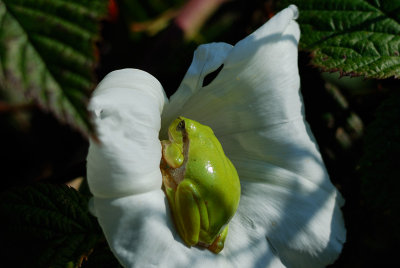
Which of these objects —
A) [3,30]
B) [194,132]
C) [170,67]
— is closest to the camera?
[3,30]

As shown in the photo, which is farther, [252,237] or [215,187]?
[252,237]

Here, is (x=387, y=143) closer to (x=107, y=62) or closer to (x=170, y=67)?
(x=170, y=67)

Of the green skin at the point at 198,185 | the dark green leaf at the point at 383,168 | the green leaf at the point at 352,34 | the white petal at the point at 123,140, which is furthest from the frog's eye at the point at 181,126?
the dark green leaf at the point at 383,168

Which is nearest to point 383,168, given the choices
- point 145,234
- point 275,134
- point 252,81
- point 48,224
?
point 275,134

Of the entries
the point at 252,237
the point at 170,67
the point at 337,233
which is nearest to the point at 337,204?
the point at 337,233

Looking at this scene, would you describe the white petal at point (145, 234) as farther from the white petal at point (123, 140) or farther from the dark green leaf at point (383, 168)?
the dark green leaf at point (383, 168)

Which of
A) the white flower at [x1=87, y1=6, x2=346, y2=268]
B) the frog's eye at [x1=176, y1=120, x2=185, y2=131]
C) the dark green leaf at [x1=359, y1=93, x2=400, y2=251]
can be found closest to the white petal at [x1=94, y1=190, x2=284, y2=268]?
the white flower at [x1=87, y1=6, x2=346, y2=268]

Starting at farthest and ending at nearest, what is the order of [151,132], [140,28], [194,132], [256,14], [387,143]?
[140,28]
[256,14]
[387,143]
[194,132]
[151,132]

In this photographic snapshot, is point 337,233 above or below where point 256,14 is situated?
below
